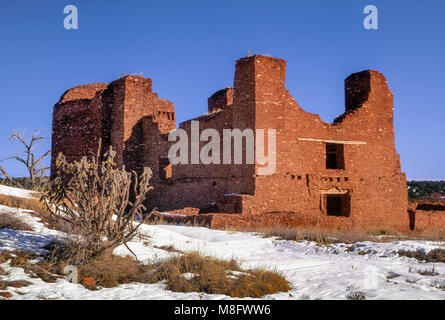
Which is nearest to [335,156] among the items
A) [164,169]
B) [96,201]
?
[164,169]

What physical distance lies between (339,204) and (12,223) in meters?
14.4

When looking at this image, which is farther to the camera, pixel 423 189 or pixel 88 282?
pixel 423 189

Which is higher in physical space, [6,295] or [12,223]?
[12,223]

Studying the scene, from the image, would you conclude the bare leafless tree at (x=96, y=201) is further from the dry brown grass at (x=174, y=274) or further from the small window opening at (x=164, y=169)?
Result: the small window opening at (x=164, y=169)

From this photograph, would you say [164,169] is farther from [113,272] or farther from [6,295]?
[6,295]

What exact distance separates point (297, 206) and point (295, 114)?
12.0ft

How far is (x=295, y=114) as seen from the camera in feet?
56.9

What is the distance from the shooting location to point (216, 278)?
19.7ft

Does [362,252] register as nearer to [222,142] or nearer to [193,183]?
[222,142]

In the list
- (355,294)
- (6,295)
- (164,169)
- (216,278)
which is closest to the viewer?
(6,295)

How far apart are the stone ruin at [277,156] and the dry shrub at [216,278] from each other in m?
6.93

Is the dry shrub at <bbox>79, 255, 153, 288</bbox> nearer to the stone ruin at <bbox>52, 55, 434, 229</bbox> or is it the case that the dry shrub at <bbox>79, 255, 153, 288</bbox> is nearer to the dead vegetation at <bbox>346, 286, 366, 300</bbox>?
the dead vegetation at <bbox>346, 286, 366, 300</bbox>

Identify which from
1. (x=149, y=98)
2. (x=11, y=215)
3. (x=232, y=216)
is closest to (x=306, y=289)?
(x=11, y=215)

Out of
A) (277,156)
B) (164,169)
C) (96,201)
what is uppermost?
(277,156)
